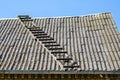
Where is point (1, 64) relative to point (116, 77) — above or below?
above

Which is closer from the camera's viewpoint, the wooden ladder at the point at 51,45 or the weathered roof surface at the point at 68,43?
the wooden ladder at the point at 51,45

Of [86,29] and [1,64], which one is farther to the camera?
[86,29]

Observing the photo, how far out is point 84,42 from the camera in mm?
13172

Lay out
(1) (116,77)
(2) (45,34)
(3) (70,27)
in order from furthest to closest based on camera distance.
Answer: (3) (70,27)
(2) (45,34)
(1) (116,77)

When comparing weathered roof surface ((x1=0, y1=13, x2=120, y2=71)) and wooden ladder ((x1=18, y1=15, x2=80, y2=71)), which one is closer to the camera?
wooden ladder ((x1=18, y1=15, x2=80, y2=71))

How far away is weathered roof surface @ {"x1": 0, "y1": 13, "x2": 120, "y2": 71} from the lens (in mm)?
11422

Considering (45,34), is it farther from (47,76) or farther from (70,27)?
(47,76)

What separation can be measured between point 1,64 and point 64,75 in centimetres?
232

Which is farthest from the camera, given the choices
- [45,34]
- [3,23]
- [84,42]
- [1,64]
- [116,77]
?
[3,23]

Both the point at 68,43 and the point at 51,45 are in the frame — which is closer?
the point at 51,45

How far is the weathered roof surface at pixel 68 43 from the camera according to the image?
11422 mm

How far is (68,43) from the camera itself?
520 inches

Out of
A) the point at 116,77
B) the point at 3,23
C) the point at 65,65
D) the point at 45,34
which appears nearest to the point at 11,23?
the point at 3,23

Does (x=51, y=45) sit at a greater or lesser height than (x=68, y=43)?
greater
